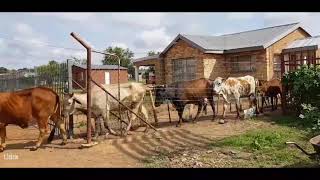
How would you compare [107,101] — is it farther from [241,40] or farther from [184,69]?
[241,40]

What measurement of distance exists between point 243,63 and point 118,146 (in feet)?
40.0

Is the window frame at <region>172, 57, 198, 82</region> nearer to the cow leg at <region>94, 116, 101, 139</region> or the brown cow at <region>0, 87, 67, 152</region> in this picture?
the cow leg at <region>94, 116, 101, 139</region>

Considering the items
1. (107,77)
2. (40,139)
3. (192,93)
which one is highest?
(107,77)

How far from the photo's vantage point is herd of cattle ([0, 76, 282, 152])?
934 centimetres

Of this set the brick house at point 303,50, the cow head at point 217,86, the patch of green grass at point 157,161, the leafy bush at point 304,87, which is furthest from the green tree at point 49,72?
the brick house at point 303,50

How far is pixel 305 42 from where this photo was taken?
1875 centimetres

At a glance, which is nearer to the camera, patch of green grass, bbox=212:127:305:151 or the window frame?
patch of green grass, bbox=212:127:305:151

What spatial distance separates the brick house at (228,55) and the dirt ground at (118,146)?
7.95m

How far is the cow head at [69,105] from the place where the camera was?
404 inches

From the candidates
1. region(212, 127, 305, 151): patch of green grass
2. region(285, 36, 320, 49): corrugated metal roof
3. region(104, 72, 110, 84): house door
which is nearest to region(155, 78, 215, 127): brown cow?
region(212, 127, 305, 151): patch of green grass

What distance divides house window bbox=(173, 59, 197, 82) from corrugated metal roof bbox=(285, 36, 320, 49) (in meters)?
4.74

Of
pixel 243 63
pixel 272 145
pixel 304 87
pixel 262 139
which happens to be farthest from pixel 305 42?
pixel 272 145
